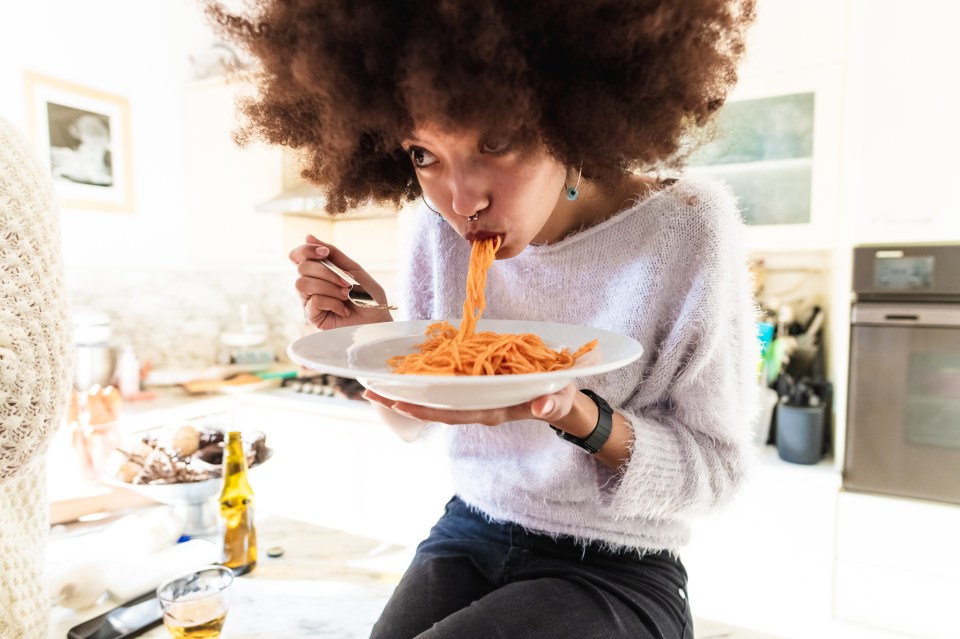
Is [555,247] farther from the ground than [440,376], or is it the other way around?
[555,247]

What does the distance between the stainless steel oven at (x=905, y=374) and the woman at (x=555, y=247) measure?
47.2 inches

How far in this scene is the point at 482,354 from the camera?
69cm

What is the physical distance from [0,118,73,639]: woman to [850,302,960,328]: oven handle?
2022mm

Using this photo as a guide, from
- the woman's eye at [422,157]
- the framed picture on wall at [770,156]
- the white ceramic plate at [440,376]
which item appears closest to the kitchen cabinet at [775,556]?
the framed picture on wall at [770,156]

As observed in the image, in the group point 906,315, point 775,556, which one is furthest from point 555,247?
point 775,556

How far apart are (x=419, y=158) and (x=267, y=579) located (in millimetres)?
657

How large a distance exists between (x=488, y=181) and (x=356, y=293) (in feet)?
1.11

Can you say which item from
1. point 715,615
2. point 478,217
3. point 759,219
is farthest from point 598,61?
point 715,615

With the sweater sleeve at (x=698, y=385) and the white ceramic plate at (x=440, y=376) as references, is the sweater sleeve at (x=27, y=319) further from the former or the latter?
the sweater sleeve at (x=698, y=385)

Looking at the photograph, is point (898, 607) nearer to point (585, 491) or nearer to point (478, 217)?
point (585, 491)

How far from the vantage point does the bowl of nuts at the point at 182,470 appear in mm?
979

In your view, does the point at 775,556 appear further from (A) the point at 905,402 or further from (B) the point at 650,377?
(B) the point at 650,377

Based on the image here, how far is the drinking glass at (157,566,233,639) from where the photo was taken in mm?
663

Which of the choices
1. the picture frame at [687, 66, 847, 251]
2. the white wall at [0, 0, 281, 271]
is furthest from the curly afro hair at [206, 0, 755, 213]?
the white wall at [0, 0, 281, 271]
